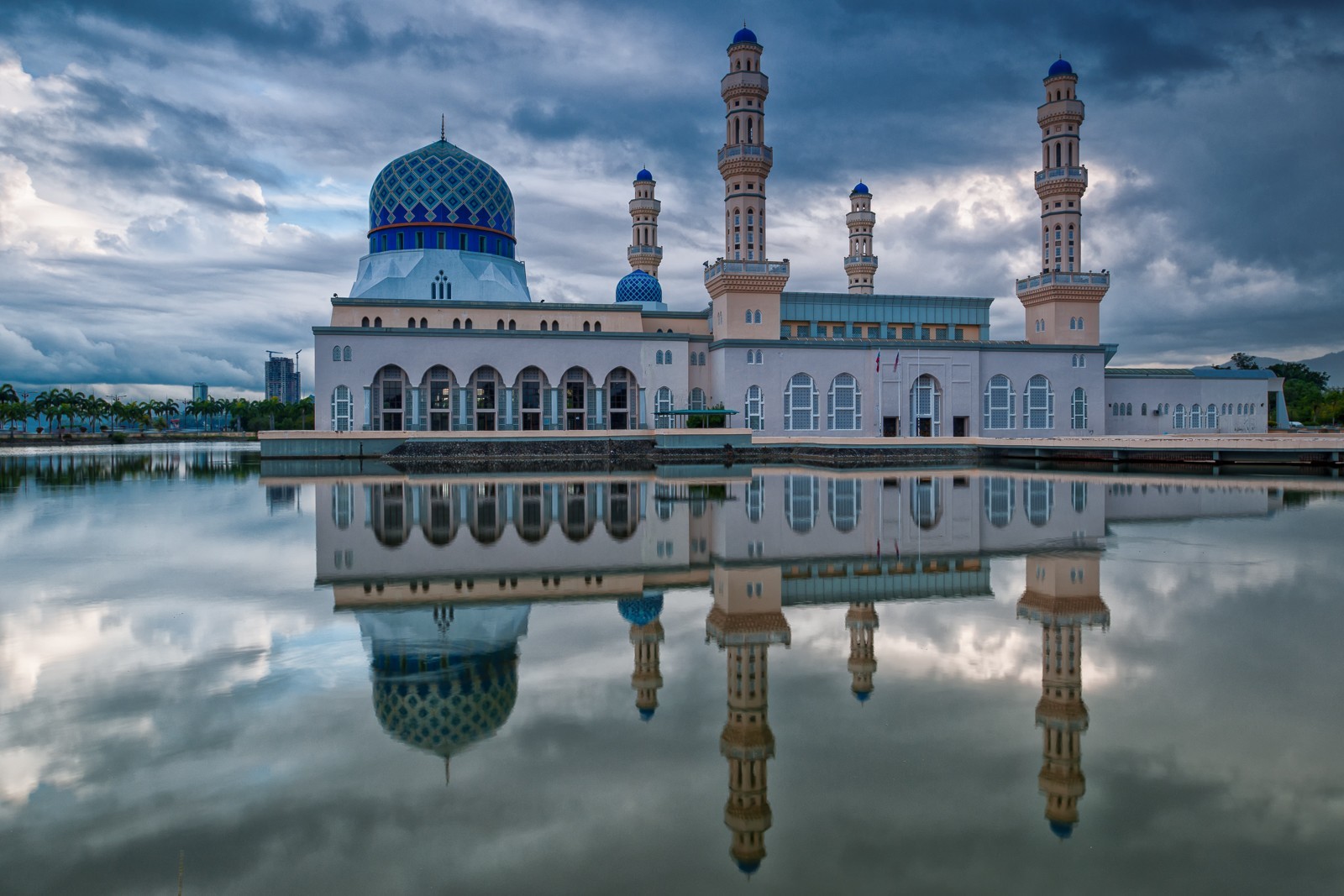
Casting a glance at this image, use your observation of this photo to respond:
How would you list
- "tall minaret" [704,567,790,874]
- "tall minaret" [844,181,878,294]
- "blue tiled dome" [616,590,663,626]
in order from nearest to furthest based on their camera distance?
"tall minaret" [704,567,790,874] < "blue tiled dome" [616,590,663,626] < "tall minaret" [844,181,878,294]

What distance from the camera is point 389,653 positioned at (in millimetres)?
6598

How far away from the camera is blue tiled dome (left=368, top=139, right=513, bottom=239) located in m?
48.0

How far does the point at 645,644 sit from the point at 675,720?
6.10 ft

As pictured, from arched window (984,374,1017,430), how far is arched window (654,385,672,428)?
18.2m

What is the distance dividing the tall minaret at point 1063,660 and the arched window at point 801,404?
3550cm

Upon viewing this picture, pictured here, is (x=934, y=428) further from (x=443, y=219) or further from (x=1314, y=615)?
(x=1314, y=615)

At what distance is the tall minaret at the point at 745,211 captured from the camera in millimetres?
44344

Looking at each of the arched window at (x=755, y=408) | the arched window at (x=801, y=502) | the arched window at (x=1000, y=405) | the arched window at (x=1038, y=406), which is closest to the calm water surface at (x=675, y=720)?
the arched window at (x=801, y=502)

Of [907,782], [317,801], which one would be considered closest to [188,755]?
[317,801]

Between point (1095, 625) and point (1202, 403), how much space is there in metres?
54.7

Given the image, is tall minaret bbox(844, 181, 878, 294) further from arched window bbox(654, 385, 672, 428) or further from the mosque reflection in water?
the mosque reflection in water

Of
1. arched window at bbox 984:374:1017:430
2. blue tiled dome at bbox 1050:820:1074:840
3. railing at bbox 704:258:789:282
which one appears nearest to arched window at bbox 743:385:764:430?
railing at bbox 704:258:789:282

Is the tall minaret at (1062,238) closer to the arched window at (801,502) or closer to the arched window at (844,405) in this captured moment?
the arched window at (844,405)

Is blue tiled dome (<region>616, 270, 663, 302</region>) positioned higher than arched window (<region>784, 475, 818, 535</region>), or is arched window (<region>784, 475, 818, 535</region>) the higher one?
blue tiled dome (<region>616, 270, 663, 302</region>)
